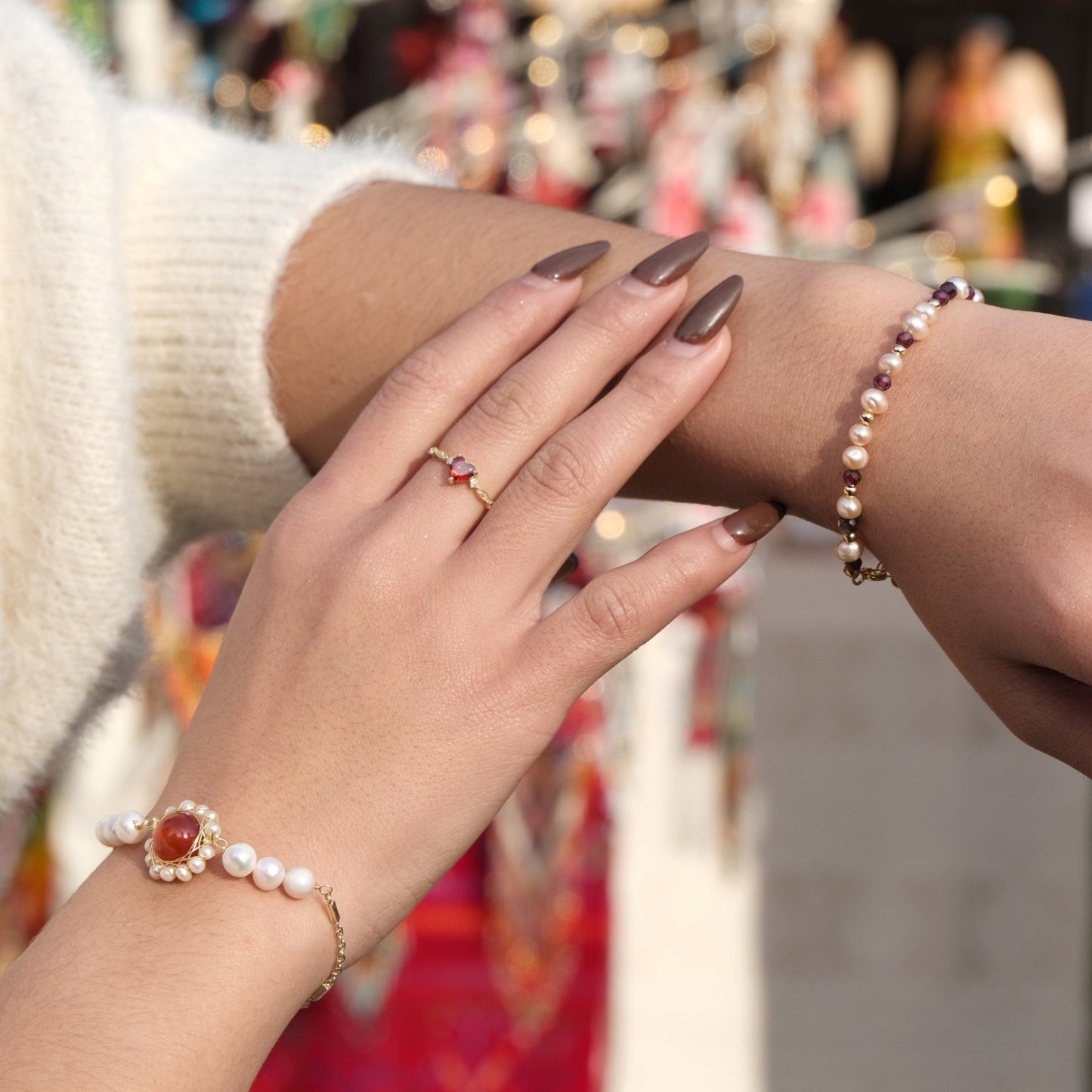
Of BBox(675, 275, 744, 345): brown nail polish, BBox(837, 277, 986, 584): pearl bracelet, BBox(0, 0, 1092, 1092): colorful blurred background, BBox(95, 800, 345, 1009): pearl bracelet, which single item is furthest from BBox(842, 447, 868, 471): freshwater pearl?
BBox(0, 0, 1092, 1092): colorful blurred background

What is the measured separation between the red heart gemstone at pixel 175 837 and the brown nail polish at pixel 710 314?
1.23ft

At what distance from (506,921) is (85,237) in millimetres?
1784

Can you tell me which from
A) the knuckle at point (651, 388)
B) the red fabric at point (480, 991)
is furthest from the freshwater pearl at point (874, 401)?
the red fabric at point (480, 991)

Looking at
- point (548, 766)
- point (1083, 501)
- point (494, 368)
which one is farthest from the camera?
point (548, 766)

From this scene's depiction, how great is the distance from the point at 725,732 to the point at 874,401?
199 centimetres

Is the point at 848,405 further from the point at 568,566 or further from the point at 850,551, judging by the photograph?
the point at 568,566

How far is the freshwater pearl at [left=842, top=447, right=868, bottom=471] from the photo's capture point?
600 mm

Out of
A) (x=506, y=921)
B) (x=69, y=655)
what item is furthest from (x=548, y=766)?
(x=69, y=655)

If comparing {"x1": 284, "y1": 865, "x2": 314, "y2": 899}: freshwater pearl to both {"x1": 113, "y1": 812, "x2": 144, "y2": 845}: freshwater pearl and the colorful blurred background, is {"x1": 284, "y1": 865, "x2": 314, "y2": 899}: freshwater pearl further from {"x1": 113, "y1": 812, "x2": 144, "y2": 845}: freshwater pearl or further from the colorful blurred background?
the colorful blurred background

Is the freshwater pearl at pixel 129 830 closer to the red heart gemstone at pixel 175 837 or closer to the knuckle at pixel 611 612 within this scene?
the red heart gemstone at pixel 175 837

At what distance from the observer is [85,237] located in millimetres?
646

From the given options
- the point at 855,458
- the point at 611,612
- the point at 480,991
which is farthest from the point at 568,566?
the point at 480,991

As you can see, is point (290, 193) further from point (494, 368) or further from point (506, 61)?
point (506, 61)

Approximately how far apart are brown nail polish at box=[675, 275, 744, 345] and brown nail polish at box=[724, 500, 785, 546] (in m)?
0.10
